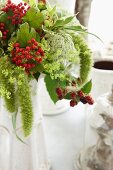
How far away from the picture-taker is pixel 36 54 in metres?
0.54

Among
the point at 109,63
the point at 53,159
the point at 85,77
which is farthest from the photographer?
the point at 109,63

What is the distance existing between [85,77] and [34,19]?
164 millimetres

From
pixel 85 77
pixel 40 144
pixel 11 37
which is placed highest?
pixel 11 37

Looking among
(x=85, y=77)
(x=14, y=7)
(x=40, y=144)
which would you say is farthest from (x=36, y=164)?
(x=14, y=7)

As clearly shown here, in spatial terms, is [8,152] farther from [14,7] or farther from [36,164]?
[14,7]

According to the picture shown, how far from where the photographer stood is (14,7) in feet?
1.91

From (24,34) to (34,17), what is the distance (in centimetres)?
4

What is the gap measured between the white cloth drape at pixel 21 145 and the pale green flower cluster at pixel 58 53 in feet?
0.18

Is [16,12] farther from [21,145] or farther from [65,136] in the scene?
[65,136]

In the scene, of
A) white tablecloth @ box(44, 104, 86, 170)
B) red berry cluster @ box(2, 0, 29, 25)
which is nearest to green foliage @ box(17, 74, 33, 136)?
red berry cluster @ box(2, 0, 29, 25)

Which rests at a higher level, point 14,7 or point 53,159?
point 14,7

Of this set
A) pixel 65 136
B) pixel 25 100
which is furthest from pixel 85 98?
pixel 65 136

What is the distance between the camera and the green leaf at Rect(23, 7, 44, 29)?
0.57 metres

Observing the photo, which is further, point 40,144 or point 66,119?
point 66,119
